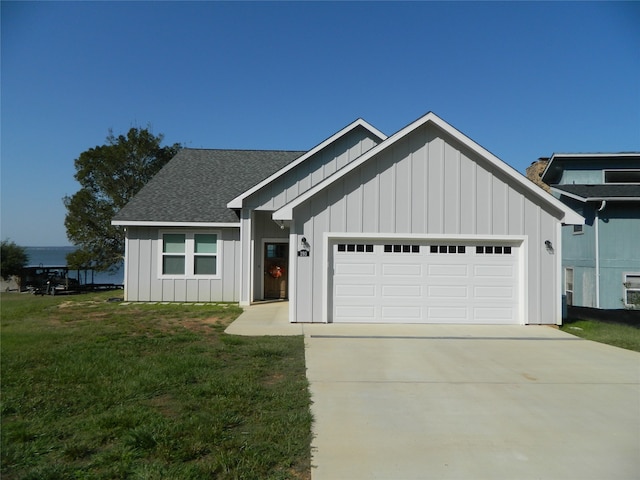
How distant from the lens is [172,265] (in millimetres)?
15164

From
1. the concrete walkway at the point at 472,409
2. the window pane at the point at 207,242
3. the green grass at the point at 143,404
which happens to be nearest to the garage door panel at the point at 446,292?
the concrete walkway at the point at 472,409

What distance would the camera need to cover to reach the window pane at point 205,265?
15188 millimetres

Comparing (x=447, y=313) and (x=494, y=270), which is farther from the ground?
(x=494, y=270)

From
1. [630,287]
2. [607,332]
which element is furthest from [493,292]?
[630,287]

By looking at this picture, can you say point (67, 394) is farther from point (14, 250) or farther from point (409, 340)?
point (409, 340)

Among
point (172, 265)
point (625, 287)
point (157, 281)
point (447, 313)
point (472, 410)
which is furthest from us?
point (625, 287)

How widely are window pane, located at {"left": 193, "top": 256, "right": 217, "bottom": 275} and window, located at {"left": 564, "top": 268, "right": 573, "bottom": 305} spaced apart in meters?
14.1

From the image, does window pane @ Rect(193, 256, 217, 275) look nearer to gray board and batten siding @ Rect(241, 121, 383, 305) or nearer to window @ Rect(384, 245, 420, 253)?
gray board and batten siding @ Rect(241, 121, 383, 305)

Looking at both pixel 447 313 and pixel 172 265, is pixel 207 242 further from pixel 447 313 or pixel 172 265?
pixel 447 313

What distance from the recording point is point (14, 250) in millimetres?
4848

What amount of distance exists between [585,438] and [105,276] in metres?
29.8

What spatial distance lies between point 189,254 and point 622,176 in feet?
59.0

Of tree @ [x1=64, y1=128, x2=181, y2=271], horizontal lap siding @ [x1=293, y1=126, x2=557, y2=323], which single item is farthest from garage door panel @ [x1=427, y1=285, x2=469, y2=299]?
tree @ [x1=64, y1=128, x2=181, y2=271]

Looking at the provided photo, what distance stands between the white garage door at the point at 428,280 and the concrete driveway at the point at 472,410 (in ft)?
7.18
